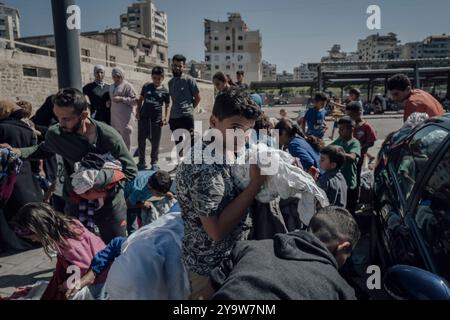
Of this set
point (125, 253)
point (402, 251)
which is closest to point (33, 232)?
point (125, 253)

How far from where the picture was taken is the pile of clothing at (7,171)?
3.58 m

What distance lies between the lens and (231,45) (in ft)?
355

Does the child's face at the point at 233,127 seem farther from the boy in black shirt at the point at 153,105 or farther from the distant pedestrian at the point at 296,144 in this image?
the boy in black shirt at the point at 153,105

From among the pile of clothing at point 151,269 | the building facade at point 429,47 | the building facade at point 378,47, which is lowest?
the pile of clothing at point 151,269

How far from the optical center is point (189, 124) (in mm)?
6605

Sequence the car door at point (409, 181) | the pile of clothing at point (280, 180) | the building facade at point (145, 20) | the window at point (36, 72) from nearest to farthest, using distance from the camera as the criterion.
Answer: the pile of clothing at point (280, 180)
the car door at point (409, 181)
the window at point (36, 72)
the building facade at point (145, 20)

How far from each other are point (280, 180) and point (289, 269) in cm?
55

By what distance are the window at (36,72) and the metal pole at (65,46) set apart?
19.2 m

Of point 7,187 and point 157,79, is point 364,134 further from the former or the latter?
point 7,187

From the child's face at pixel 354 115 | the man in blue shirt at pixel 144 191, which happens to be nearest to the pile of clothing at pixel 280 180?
the man in blue shirt at pixel 144 191

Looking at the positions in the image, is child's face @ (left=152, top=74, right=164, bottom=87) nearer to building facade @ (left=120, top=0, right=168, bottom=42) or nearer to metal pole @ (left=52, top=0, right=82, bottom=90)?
metal pole @ (left=52, top=0, right=82, bottom=90)

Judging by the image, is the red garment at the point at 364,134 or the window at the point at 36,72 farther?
the window at the point at 36,72

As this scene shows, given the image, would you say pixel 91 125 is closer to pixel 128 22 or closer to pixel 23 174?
pixel 23 174

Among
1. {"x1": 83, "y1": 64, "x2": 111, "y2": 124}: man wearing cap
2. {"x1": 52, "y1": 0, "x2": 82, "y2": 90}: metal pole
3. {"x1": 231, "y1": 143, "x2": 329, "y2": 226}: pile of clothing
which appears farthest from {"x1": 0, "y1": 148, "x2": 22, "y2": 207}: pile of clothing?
{"x1": 231, "y1": 143, "x2": 329, "y2": 226}: pile of clothing
